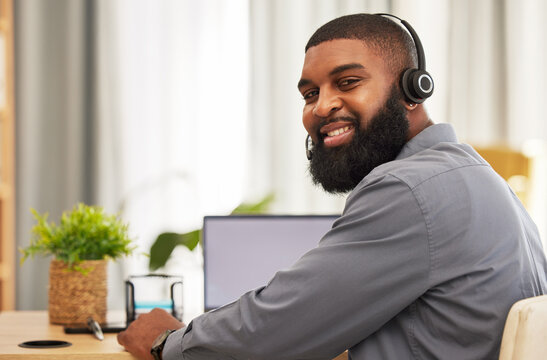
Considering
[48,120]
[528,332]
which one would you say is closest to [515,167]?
[528,332]

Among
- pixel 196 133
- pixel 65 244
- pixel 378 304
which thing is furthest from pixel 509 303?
pixel 196 133

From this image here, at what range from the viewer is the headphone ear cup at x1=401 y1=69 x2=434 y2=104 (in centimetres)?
114

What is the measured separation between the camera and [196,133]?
9.84 ft

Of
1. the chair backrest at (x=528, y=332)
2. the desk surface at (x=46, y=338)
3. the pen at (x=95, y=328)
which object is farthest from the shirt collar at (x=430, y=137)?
the pen at (x=95, y=328)

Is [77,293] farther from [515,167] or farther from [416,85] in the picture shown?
[515,167]

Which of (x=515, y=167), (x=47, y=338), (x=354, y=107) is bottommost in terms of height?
(x=47, y=338)

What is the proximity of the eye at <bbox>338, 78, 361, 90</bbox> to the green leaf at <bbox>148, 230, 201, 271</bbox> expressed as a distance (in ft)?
5.13

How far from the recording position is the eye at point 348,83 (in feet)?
3.72

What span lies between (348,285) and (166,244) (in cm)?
173

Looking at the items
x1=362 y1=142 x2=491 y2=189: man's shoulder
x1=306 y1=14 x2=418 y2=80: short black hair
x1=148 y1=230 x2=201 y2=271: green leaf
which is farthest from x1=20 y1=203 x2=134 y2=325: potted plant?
x1=148 y1=230 x2=201 y2=271: green leaf

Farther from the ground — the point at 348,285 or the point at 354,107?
the point at 354,107

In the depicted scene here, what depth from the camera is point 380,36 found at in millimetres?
1157

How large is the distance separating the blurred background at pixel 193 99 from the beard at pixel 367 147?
1.74m

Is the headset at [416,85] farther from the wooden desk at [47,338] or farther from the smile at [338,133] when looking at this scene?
the wooden desk at [47,338]
